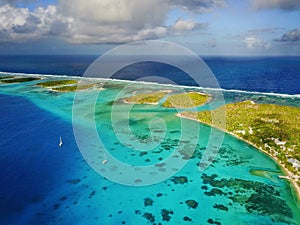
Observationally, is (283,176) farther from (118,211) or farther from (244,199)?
(118,211)

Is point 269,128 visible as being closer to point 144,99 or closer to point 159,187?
point 159,187

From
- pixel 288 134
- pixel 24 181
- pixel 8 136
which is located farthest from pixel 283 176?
pixel 8 136

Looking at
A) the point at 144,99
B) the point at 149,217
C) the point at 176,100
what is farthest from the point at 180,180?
the point at 144,99

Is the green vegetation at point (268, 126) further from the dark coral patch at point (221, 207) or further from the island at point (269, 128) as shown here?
the dark coral patch at point (221, 207)

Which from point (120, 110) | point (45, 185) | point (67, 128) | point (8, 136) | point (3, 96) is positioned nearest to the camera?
point (45, 185)

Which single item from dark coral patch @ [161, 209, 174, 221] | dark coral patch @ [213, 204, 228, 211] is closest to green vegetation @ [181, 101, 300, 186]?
dark coral patch @ [213, 204, 228, 211]

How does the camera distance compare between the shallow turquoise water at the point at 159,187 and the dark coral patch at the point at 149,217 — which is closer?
the dark coral patch at the point at 149,217

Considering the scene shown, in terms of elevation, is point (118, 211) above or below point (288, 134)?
below

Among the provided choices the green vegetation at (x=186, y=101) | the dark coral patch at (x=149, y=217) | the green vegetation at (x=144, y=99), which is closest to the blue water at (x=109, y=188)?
the dark coral patch at (x=149, y=217)
